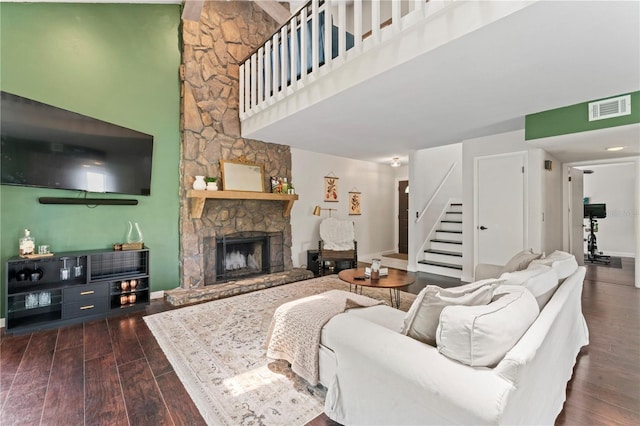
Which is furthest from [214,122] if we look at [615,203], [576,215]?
[615,203]

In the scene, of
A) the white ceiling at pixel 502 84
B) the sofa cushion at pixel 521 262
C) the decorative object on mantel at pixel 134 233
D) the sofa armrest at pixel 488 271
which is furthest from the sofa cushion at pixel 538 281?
the decorative object on mantel at pixel 134 233

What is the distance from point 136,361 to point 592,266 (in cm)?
831

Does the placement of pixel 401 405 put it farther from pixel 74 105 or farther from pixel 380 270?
pixel 74 105

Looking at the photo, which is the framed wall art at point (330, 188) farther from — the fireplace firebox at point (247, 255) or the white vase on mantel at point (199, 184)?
the white vase on mantel at point (199, 184)

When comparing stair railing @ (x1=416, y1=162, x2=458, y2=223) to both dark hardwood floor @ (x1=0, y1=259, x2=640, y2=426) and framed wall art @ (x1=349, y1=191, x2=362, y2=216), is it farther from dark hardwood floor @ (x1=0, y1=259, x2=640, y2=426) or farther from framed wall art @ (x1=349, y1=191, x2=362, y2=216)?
dark hardwood floor @ (x1=0, y1=259, x2=640, y2=426)

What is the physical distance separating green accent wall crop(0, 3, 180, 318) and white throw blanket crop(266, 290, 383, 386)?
270 cm

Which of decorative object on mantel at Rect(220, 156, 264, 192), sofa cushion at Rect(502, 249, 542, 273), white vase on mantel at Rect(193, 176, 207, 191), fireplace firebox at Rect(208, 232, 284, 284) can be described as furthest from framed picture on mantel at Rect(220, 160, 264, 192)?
sofa cushion at Rect(502, 249, 542, 273)

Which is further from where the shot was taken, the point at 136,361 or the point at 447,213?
the point at 447,213

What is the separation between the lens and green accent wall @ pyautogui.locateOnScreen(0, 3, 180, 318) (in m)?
2.99

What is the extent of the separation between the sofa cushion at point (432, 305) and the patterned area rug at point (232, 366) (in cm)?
82

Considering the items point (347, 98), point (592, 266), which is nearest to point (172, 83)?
point (347, 98)

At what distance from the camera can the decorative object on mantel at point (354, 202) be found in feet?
21.5

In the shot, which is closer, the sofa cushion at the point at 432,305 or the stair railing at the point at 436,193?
the sofa cushion at the point at 432,305

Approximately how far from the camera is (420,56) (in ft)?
7.40
